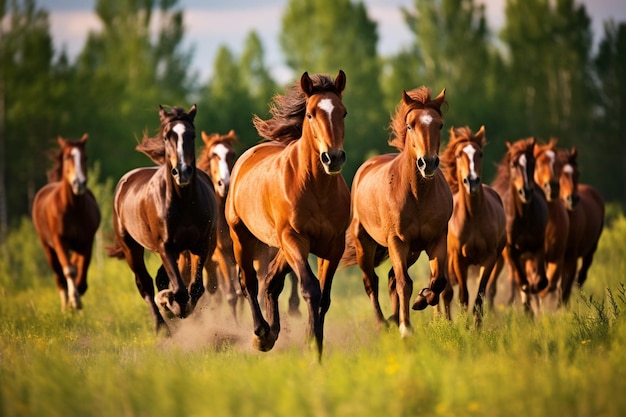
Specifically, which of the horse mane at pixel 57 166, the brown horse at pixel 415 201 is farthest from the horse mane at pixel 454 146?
the horse mane at pixel 57 166

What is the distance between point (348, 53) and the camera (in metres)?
48.0

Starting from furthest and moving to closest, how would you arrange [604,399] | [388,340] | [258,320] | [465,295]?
[465,295]
[258,320]
[388,340]
[604,399]

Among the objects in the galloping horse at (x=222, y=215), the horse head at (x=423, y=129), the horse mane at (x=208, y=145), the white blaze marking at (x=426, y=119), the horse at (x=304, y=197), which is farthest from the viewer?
the horse mane at (x=208, y=145)

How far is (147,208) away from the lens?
12.2m

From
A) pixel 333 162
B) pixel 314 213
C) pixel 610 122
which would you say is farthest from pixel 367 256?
pixel 610 122

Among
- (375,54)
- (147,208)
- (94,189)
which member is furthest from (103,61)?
(147,208)

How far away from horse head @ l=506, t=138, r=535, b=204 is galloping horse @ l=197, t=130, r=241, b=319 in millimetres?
4103

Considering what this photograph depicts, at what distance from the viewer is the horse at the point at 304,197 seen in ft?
30.0

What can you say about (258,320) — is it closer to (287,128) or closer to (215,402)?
(287,128)

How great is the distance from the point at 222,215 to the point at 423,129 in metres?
5.30

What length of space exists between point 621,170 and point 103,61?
2471 cm

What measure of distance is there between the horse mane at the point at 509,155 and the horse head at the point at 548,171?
517 mm

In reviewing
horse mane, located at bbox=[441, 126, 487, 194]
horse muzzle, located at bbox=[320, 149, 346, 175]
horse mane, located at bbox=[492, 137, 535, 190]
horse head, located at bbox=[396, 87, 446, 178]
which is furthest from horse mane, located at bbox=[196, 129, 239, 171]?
horse muzzle, located at bbox=[320, 149, 346, 175]

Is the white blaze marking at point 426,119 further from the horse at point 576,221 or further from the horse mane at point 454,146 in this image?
the horse at point 576,221
